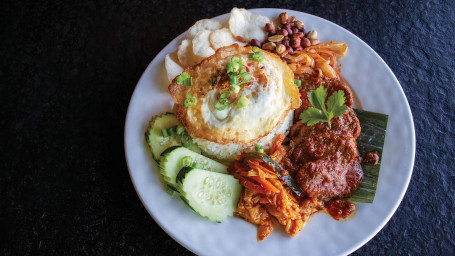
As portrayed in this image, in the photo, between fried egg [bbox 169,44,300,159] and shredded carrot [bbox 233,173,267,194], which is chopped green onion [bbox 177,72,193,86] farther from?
shredded carrot [bbox 233,173,267,194]

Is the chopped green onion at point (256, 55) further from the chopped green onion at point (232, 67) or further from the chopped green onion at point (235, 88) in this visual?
the chopped green onion at point (235, 88)

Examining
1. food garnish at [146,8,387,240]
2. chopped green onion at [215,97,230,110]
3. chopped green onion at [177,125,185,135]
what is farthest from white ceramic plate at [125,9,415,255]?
chopped green onion at [215,97,230,110]

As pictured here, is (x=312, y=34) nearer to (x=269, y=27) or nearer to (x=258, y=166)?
(x=269, y=27)

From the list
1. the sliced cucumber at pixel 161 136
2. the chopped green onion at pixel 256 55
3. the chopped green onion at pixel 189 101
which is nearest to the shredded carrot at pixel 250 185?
the sliced cucumber at pixel 161 136

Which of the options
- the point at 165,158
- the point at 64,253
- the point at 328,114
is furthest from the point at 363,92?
the point at 64,253

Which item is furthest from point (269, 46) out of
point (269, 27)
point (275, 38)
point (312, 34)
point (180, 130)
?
point (180, 130)

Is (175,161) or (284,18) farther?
(284,18)
